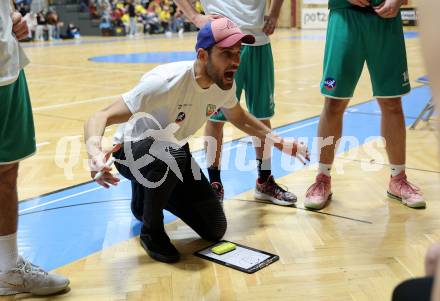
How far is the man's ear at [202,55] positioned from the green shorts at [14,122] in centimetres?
77

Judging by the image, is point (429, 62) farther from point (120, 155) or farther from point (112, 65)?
point (112, 65)

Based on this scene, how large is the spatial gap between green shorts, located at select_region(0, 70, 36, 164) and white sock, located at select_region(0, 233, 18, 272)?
0.34 metres

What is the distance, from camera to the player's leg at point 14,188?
6.63 ft

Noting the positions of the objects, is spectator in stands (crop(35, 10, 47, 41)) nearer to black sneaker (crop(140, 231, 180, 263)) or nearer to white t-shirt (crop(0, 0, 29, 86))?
black sneaker (crop(140, 231, 180, 263))

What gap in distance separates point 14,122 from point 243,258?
3.86 ft

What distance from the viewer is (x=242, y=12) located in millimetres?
3037

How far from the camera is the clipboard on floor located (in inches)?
94.0

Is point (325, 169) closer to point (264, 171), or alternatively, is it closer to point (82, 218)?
point (264, 171)

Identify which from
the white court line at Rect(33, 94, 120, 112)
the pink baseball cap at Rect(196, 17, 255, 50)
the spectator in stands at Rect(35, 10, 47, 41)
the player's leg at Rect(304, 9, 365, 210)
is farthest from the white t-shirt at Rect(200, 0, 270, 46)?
the spectator in stands at Rect(35, 10, 47, 41)

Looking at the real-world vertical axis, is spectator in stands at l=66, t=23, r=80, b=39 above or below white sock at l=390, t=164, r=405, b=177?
below

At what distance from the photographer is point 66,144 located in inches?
180

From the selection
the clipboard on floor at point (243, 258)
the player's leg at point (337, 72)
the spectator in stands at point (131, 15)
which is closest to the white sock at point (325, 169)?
the player's leg at point (337, 72)

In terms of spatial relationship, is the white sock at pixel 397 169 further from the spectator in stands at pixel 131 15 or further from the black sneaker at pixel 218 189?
the spectator in stands at pixel 131 15

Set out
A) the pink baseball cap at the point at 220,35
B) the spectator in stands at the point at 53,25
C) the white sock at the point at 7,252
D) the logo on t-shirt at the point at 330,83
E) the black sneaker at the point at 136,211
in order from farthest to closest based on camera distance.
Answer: the spectator in stands at the point at 53,25, the logo on t-shirt at the point at 330,83, the black sneaker at the point at 136,211, the pink baseball cap at the point at 220,35, the white sock at the point at 7,252
